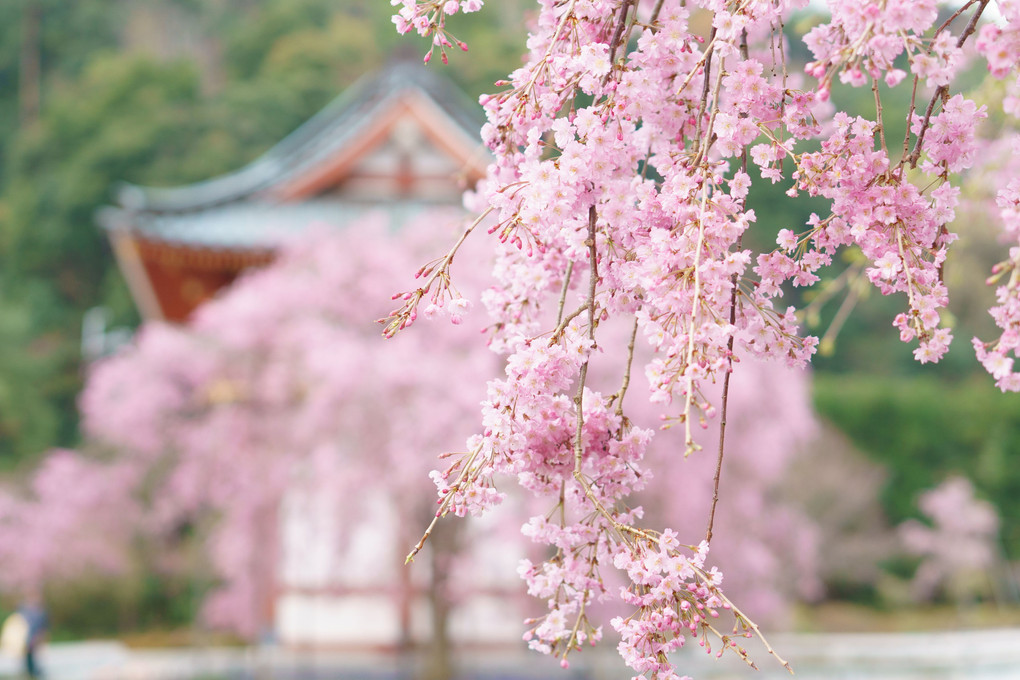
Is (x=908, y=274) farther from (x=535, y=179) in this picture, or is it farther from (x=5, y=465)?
(x=5, y=465)

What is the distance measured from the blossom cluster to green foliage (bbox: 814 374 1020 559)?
13.1m

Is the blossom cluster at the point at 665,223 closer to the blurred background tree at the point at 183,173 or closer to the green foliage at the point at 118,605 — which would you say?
the blurred background tree at the point at 183,173

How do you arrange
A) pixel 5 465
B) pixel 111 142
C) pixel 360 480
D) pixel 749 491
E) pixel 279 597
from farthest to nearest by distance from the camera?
pixel 111 142, pixel 5 465, pixel 279 597, pixel 749 491, pixel 360 480

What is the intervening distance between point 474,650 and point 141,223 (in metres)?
3.97

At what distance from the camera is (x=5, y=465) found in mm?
12125

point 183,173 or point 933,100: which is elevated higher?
point 183,173

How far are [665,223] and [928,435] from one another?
46.6 ft

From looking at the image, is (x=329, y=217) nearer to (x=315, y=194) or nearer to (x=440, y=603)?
(x=315, y=194)

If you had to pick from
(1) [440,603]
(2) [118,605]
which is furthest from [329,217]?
(2) [118,605]

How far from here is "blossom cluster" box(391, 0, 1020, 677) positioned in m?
0.88

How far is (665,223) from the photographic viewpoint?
97 cm

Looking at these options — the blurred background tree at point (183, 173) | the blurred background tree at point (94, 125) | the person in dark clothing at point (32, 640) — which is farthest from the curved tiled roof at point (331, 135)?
the blurred background tree at point (94, 125)

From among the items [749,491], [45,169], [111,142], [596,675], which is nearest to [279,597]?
[596,675]

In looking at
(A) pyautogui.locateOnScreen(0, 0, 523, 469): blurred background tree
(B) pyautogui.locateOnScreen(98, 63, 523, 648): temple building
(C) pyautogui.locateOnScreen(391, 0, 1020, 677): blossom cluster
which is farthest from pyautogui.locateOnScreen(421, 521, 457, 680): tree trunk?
(A) pyautogui.locateOnScreen(0, 0, 523, 469): blurred background tree
